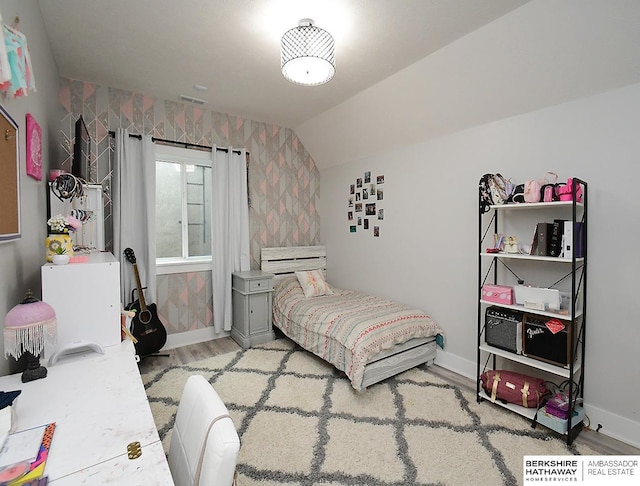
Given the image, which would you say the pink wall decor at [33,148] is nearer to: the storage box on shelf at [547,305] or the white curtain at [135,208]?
the white curtain at [135,208]

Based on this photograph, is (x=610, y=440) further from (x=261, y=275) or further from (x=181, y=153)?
(x=181, y=153)

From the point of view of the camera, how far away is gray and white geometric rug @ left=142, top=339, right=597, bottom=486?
175cm

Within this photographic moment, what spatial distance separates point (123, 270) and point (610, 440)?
4133 mm

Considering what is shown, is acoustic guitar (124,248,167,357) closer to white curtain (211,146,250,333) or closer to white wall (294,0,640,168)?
white curtain (211,146,250,333)

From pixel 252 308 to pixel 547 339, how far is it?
2.75 metres

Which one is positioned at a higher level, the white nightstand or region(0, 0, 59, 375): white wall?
region(0, 0, 59, 375): white wall

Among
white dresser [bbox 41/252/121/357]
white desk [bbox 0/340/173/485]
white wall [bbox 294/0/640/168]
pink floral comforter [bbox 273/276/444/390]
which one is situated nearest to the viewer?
white desk [bbox 0/340/173/485]

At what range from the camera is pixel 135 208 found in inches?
130

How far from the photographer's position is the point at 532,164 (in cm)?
245

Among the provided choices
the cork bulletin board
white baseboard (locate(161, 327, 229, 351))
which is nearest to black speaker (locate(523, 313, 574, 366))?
the cork bulletin board

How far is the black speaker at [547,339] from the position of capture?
206cm

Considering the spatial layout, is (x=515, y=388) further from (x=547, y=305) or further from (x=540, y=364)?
(x=547, y=305)

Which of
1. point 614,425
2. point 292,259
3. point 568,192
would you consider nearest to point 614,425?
point 614,425

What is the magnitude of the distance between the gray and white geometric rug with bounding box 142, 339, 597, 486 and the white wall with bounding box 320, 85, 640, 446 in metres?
0.52
